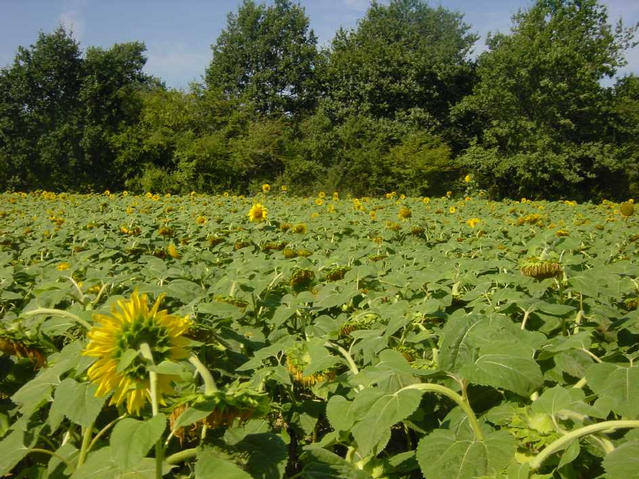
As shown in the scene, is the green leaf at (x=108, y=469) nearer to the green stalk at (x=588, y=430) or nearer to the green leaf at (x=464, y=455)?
the green leaf at (x=464, y=455)

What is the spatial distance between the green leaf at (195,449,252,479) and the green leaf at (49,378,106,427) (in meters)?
0.20

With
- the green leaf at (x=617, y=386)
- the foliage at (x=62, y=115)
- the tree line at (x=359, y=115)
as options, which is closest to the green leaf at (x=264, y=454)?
the green leaf at (x=617, y=386)

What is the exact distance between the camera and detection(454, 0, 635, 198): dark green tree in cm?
2153

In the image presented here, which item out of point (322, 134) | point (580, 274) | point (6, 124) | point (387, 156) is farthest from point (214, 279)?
point (6, 124)

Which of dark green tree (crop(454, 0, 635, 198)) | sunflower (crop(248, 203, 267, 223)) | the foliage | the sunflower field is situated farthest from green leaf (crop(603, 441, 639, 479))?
the foliage

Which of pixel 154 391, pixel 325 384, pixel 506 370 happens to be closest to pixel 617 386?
pixel 506 370

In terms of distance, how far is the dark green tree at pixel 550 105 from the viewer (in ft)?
70.6

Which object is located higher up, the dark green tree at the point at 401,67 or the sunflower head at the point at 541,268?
the dark green tree at the point at 401,67

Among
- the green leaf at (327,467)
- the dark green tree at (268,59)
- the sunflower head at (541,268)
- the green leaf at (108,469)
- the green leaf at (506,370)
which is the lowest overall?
the green leaf at (327,467)

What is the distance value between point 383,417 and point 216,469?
234mm

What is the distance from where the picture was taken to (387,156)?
2105cm

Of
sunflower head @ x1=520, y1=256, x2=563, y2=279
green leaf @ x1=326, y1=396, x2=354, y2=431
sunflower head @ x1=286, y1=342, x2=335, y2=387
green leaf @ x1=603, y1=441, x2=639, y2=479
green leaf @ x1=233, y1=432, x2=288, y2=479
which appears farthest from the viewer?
sunflower head @ x1=520, y1=256, x2=563, y2=279

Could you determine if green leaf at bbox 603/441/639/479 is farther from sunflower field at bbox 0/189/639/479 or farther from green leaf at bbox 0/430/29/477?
green leaf at bbox 0/430/29/477

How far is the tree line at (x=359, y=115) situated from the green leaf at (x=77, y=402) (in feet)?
59.4
